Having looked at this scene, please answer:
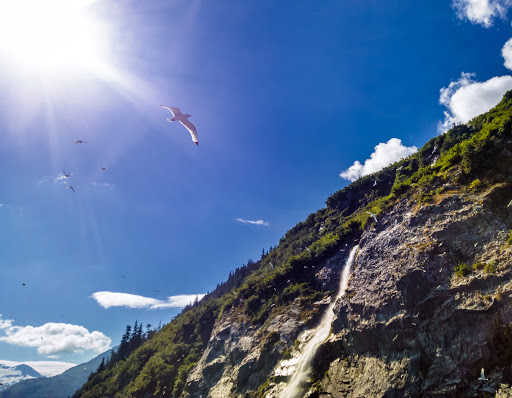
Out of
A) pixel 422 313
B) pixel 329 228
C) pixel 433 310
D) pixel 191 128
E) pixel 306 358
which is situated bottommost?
pixel 306 358

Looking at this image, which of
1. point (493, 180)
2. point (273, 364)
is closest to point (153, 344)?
point (273, 364)

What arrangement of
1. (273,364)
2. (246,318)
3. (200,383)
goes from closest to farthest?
(273,364) → (200,383) → (246,318)

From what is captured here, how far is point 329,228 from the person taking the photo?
79750 millimetres

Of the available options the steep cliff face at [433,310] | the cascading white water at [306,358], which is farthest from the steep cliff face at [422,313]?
the cascading white water at [306,358]

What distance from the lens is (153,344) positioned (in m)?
79.6

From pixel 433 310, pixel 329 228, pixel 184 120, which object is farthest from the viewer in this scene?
pixel 329 228

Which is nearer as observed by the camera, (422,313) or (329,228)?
(422,313)

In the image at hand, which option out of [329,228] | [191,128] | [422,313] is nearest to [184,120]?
[191,128]

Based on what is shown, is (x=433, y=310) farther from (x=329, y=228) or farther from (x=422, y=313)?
(x=329, y=228)

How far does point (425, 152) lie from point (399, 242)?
42.7 m

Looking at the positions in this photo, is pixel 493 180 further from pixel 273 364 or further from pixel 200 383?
pixel 200 383

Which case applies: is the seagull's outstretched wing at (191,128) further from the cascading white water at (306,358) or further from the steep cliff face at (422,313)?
the cascading white water at (306,358)

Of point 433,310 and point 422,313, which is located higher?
point 433,310

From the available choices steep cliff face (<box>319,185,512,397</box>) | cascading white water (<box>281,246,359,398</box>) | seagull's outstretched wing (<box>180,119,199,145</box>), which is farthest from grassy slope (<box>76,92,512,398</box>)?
seagull's outstretched wing (<box>180,119,199,145</box>)
